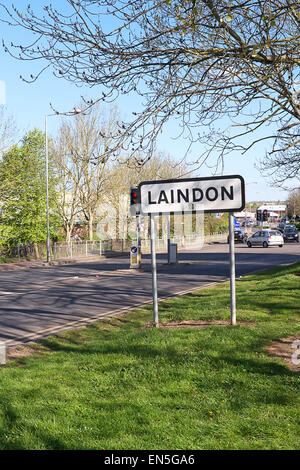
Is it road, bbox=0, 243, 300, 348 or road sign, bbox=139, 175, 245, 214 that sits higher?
road sign, bbox=139, 175, 245, 214

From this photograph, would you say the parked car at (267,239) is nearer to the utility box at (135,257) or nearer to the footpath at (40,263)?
the footpath at (40,263)

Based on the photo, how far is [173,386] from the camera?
5.02 m

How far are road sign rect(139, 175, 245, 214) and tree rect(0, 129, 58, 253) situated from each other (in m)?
26.6

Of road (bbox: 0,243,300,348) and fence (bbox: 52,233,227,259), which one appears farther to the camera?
fence (bbox: 52,233,227,259)

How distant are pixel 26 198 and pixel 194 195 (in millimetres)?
29009

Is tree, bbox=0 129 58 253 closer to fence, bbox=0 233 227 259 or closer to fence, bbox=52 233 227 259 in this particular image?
fence, bbox=0 233 227 259

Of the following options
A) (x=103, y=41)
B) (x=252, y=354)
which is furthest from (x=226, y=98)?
(x=252, y=354)

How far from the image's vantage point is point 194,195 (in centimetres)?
778

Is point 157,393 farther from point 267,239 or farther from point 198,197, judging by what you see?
point 267,239

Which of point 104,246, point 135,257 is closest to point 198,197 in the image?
point 135,257

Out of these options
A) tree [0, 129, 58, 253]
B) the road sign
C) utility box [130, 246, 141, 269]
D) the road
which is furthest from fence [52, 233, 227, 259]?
the road sign

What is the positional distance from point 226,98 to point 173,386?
531 cm

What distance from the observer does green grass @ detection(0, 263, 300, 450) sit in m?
3.83
